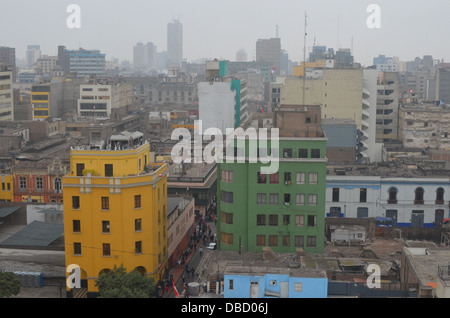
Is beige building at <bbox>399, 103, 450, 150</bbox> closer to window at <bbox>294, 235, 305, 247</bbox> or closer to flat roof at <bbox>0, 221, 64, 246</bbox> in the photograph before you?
window at <bbox>294, 235, 305, 247</bbox>

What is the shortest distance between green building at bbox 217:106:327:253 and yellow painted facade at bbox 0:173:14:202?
24.9 m

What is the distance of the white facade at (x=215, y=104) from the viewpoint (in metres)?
106

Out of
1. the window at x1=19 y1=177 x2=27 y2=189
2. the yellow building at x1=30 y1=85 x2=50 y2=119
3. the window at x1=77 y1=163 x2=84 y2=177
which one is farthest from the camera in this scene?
the yellow building at x1=30 y1=85 x2=50 y2=119

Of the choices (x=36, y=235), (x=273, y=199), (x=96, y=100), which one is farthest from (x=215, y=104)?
(x=273, y=199)

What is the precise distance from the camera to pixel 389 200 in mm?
52844

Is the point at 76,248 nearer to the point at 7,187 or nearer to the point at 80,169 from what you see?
the point at 80,169

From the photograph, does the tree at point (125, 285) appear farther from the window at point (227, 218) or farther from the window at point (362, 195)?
the window at point (362, 195)

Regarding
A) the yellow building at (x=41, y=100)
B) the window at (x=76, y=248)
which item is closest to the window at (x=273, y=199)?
the window at (x=76, y=248)

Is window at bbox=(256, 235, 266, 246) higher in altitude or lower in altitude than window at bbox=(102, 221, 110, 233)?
lower

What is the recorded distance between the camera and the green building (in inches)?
1519

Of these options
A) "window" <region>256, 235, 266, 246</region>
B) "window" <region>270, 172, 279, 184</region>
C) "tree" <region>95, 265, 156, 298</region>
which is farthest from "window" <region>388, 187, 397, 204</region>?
"tree" <region>95, 265, 156, 298</region>
